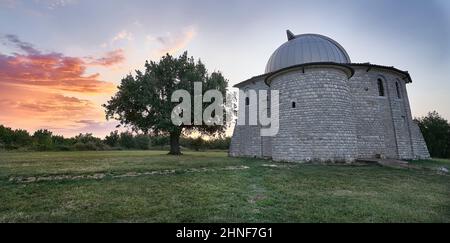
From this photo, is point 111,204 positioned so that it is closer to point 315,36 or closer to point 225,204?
point 225,204

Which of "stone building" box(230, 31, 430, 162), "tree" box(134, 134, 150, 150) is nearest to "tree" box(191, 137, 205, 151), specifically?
"tree" box(134, 134, 150, 150)

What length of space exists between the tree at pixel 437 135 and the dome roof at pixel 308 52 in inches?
1023

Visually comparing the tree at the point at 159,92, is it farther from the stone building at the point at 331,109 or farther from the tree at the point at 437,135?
the tree at the point at 437,135

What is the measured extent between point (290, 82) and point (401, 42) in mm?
6432

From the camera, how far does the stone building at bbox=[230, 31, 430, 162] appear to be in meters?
15.0

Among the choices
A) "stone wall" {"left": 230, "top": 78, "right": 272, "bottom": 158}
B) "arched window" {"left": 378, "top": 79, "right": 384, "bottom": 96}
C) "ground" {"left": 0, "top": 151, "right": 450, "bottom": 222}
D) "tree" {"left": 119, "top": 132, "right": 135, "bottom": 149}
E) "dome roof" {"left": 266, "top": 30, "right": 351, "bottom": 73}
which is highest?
"dome roof" {"left": 266, "top": 30, "right": 351, "bottom": 73}

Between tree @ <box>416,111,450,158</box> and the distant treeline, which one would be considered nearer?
tree @ <box>416,111,450,158</box>

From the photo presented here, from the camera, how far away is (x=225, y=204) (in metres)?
5.30

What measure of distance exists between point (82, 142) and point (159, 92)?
39026 mm

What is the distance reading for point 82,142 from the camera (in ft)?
173

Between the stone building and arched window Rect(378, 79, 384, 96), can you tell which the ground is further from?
arched window Rect(378, 79, 384, 96)

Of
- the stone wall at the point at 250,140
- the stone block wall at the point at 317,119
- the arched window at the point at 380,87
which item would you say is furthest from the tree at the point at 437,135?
the stone wall at the point at 250,140

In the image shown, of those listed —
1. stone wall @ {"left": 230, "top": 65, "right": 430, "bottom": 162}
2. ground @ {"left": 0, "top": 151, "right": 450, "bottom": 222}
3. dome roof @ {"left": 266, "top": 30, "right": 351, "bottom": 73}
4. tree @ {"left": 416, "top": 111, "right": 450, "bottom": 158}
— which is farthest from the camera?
tree @ {"left": 416, "top": 111, "right": 450, "bottom": 158}
